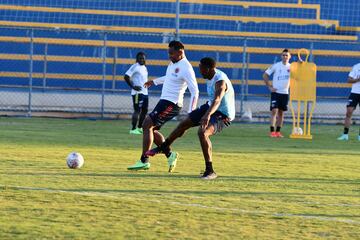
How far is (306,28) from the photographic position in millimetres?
33531

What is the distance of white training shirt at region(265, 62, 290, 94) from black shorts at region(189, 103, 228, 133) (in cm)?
958

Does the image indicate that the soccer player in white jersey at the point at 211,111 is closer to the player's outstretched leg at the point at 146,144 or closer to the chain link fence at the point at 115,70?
the player's outstretched leg at the point at 146,144

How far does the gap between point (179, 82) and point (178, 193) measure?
3.10 meters

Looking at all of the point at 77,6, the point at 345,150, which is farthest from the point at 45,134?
the point at 77,6

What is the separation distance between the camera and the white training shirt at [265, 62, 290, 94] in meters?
22.8

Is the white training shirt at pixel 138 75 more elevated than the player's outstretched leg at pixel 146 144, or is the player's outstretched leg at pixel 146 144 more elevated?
the white training shirt at pixel 138 75

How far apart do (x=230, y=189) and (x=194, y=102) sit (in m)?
2.31

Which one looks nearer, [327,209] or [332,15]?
[327,209]

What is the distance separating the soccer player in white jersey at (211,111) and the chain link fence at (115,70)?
1438 centimetres

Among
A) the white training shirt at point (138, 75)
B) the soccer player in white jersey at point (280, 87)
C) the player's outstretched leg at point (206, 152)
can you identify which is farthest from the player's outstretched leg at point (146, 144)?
the soccer player in white jersey at point (280, 87)

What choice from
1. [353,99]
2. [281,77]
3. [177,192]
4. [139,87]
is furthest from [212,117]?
[353,99]

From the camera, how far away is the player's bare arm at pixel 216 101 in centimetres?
1284

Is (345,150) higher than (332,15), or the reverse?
(332,15)

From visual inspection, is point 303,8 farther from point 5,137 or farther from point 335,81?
point 5,137
